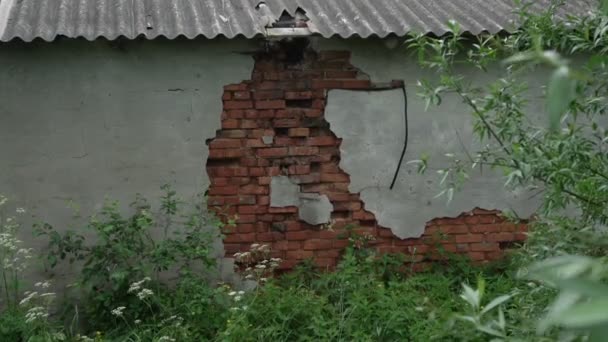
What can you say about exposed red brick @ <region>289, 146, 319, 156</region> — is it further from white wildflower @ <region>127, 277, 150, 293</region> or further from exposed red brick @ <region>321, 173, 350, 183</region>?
white wildflower @ <region>127, 277, 150, 293</region>

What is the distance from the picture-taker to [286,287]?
5.31m

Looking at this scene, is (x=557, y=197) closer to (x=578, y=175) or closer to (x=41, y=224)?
(x=578, y=175)

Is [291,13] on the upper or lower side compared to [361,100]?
upper

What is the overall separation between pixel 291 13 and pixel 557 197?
2.98m

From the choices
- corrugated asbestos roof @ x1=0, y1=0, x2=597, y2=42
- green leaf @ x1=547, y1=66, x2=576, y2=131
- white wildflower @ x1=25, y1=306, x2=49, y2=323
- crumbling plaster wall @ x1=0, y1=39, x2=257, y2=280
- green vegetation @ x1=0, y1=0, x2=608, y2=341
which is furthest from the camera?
crumbling plaster wall @ x1=0, y1=39, x2=257, y2=280

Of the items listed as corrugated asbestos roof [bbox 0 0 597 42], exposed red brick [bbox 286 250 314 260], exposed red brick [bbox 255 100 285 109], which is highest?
corrugated asbestos roof [bbox 0 0 597 42]

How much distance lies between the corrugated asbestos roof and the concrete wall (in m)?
0.16

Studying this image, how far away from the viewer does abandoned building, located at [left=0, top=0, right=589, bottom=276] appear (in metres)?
5.17

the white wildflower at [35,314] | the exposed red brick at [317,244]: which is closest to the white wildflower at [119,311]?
the white wildflower at [35,314]

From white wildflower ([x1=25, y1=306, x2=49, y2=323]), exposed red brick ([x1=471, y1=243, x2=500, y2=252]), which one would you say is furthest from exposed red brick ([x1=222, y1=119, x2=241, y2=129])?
exposed red brick ([x1=471, y1=243, x2=500, y2=252])

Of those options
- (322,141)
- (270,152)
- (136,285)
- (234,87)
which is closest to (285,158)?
(270,152)

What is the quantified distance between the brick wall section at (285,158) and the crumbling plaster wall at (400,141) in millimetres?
80

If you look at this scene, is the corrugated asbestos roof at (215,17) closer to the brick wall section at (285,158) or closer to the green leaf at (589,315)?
the brick wall section at (285,158)

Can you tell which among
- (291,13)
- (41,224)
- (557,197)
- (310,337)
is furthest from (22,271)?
(557,197)
